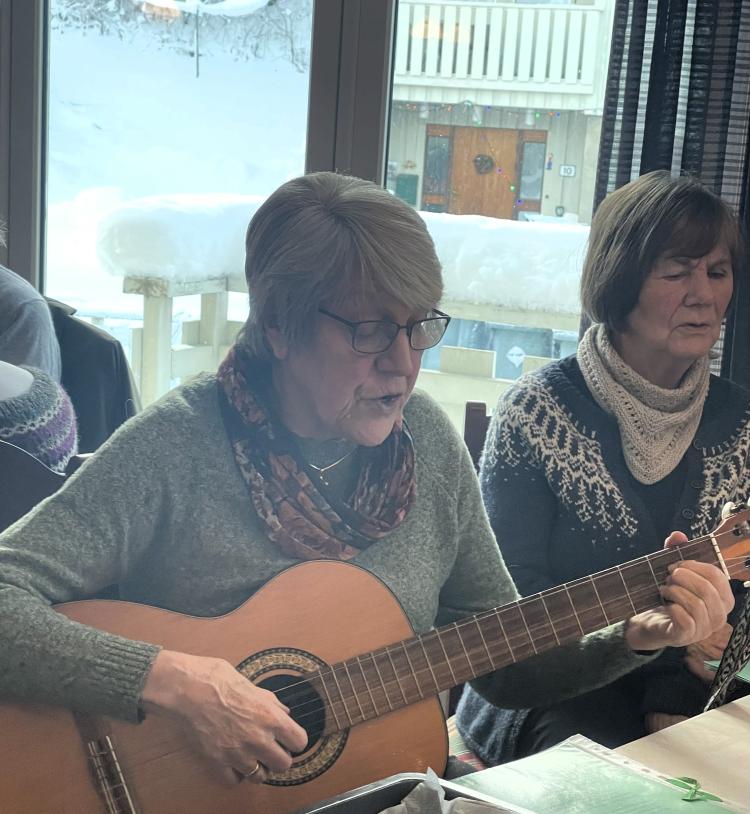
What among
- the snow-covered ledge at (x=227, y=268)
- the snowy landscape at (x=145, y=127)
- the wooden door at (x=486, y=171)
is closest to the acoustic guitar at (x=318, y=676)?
the snow-covered ledge at (x=227, y=268)

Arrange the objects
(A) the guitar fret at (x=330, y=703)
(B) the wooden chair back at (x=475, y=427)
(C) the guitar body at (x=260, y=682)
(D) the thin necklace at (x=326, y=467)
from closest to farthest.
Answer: (C) the guitar body at (x=260, y=682) < (A) the guitar fret at (x=330, y=703) < (D) the thin necklace at (x=326, y=467) < (B) the wooden chair back at (x=475, y=427)

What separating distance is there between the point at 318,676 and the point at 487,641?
0.20m

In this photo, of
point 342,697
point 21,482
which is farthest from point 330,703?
point 21,482

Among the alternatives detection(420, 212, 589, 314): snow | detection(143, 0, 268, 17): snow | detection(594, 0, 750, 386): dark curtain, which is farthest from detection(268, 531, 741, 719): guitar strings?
detection(143, 0, 268, 17): snow

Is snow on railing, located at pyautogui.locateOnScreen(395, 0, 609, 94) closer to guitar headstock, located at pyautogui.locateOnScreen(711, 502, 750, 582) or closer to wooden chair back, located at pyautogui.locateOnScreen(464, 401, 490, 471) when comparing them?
wooden chair back, located at pyautogui.locateOnScreen(464, 401, 490, 471)

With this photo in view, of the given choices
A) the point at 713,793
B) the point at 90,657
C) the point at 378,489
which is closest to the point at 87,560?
the point at 90,657

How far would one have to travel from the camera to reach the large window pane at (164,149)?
7.39ft

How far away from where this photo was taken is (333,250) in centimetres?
113

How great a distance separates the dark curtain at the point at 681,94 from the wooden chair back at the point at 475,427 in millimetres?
574

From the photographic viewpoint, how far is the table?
1.01m

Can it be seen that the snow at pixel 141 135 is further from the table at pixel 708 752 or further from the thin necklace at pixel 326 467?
the table at pixel 708 752

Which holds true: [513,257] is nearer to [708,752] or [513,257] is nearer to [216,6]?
[216,6]

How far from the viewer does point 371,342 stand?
1.16m

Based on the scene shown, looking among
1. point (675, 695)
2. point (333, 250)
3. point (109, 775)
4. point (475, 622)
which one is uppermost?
point (333, 250)
